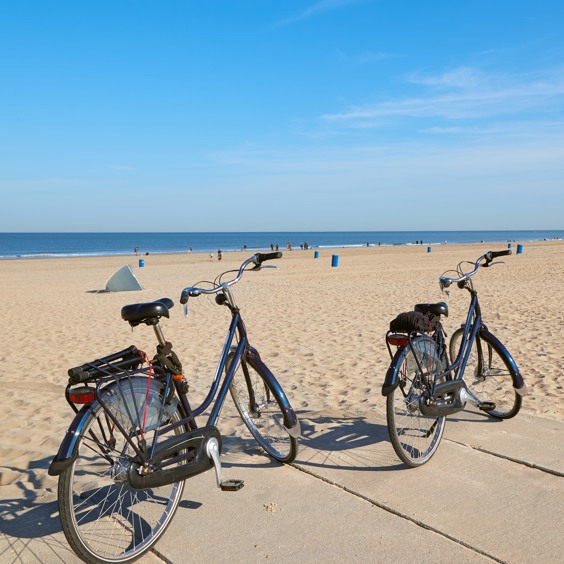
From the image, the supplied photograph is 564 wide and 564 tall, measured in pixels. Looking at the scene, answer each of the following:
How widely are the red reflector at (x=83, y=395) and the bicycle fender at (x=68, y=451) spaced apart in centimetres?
8

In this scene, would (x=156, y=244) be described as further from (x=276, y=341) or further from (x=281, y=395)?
(x=281, y=395)

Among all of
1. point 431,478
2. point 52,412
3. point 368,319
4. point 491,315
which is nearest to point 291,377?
point 52,412

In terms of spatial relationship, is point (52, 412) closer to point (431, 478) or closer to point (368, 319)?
point (431, 478)

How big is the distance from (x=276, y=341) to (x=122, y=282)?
1090cm

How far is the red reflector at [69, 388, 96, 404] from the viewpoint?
2.78 meters

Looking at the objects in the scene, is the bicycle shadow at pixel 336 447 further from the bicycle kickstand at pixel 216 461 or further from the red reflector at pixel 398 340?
the red reflector at pixel 398 340

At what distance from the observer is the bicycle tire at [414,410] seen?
379 cm

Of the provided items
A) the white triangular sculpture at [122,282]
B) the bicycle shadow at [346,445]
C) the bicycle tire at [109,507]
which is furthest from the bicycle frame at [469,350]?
the white triangular sculpture at [122,282]

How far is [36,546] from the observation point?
3.04 meters

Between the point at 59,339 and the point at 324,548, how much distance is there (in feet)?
27.4

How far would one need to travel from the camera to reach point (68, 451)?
2701 mm

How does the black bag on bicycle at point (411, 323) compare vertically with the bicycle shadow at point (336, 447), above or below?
above

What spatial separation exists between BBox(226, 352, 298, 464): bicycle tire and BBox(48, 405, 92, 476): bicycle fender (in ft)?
4.46

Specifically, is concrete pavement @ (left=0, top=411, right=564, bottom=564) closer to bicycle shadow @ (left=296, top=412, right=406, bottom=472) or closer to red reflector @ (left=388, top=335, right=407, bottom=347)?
bicycle shadow @ (left=296, top=412, right=406, bottom=472)
